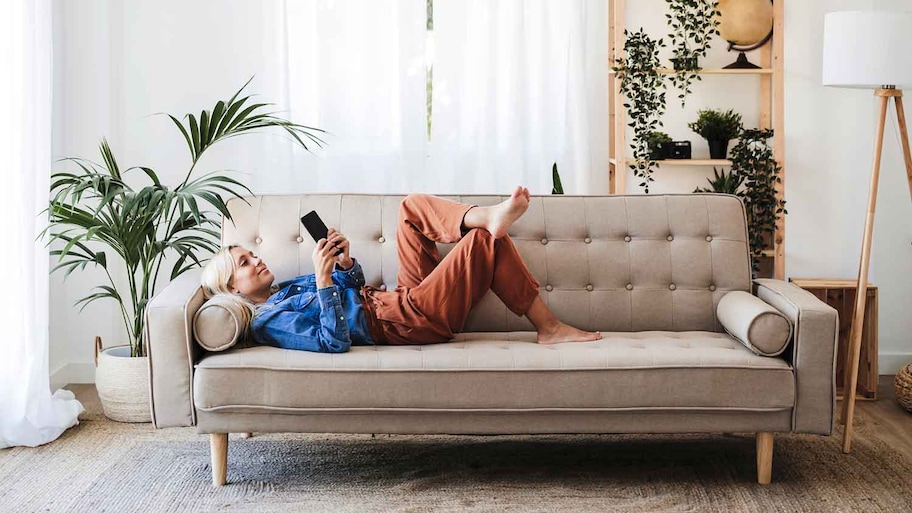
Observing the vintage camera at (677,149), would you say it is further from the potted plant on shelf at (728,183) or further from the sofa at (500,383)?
the sofa at (500,383)

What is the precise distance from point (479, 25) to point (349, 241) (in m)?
1.39

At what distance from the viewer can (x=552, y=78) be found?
13.6 feet

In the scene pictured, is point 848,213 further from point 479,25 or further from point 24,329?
point 24,329

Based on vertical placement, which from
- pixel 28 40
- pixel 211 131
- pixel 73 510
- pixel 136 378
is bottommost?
pixel 73 510

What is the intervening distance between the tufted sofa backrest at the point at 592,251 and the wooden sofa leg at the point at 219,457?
1.98 ft

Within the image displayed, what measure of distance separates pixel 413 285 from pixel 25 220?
134 cm

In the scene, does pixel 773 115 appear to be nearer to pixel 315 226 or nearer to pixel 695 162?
pixel 695 162

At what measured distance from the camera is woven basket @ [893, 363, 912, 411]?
3.55 meters

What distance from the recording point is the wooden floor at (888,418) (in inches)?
126

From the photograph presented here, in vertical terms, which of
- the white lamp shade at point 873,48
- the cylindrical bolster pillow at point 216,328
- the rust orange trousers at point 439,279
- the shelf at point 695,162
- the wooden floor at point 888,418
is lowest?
the wooden floor at point 888,418

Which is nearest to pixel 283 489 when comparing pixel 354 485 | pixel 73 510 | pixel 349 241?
pixel 354 485

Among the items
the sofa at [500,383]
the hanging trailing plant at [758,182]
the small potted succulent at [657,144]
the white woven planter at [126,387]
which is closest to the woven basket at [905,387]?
the hanging trailing plant at [758,182]

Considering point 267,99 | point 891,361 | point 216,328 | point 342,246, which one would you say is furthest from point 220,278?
point 891,361

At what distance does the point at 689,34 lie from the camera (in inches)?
161
